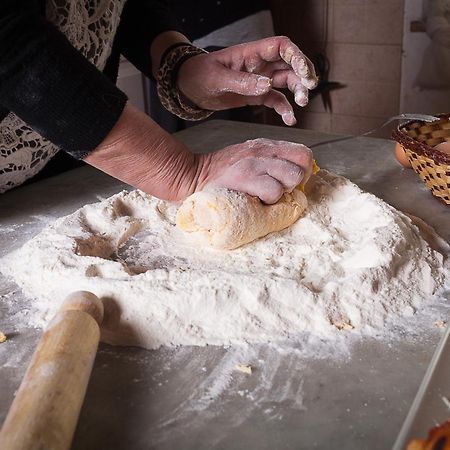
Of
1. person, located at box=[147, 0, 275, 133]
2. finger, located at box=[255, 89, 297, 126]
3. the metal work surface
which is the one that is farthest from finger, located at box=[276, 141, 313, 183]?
person, located at box=[147, 0, 275, 133]

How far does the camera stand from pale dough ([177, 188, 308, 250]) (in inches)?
33.9

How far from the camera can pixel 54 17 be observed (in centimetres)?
99

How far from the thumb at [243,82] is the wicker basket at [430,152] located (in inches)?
13.1

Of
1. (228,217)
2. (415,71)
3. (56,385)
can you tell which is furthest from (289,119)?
(415,71)

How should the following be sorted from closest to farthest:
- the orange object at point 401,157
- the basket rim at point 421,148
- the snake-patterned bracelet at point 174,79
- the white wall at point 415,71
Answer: the basket rim at point 421,148 → the snake-patterned bracelet at point 174,79 → the orange object at point 401,157 → the white wall at point 415,71

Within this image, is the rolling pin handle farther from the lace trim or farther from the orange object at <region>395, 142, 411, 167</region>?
the orange object at <region>395, 142, 411, 167</region>

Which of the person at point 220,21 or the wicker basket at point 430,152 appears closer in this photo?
the wicker basket at point 430,152

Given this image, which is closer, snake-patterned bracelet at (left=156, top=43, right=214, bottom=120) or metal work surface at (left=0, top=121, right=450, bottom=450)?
metal work surface at (left=0, top=121, right=450, bottom=450)

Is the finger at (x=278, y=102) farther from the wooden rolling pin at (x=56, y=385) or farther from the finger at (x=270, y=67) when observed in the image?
the wooden rolling pin at (x=56, y=385)

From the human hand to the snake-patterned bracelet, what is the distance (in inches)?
10.2

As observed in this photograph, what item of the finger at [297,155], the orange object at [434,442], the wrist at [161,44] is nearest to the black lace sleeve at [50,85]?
the finger at [297,155]

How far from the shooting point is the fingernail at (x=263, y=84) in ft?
3.09

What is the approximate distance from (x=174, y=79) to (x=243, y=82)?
0.23m

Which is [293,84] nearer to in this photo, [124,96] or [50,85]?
[124,96]
